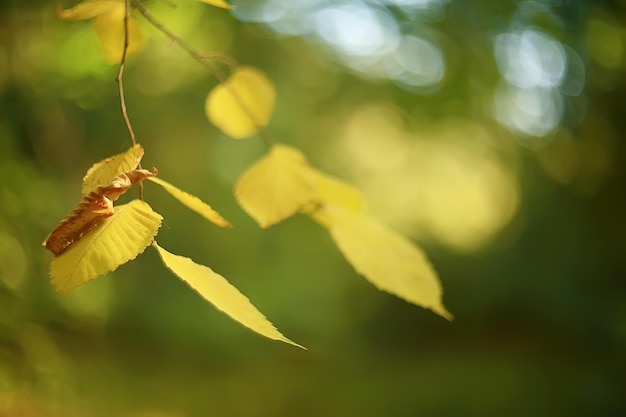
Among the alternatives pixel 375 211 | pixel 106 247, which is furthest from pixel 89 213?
pixel 375 211

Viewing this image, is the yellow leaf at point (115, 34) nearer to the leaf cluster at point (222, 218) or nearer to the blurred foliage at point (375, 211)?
the leaf cluster at point (222, 218)

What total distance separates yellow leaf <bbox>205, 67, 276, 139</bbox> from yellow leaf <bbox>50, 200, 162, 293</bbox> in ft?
0.33

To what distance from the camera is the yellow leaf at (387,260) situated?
0.22 m

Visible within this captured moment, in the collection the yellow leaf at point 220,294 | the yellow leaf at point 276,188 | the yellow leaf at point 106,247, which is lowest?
the yellow leaf at point 106,247

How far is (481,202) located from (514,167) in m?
0.17

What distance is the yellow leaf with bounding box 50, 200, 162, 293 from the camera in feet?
0.47

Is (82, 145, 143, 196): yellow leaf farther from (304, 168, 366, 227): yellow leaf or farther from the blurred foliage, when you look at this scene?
the blurred foliage

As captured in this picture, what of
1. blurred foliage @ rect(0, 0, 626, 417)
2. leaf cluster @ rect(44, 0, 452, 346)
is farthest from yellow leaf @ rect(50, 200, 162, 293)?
blurred foliage @ rect(0, 0, 626, 417)

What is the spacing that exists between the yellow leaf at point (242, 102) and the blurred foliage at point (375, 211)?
426mm

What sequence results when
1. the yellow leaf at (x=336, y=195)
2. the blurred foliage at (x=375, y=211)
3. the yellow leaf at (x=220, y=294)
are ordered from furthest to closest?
the blurred foliage at (x=375, y=211)
the yellow leaf at (x=336, y=195)
the yellow leaf at (x=220, y=294)

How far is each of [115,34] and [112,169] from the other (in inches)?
3.3

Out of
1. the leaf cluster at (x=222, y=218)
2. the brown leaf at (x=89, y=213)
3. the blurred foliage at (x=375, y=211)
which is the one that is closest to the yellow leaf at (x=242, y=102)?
the leaf cluster at (x=222, y=218)

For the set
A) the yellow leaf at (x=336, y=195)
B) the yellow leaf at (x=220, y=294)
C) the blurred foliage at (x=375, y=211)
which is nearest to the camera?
the yellow leaf at (x=220, y=294)

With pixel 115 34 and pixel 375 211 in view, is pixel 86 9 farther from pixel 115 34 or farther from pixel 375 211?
pixel 375 211
